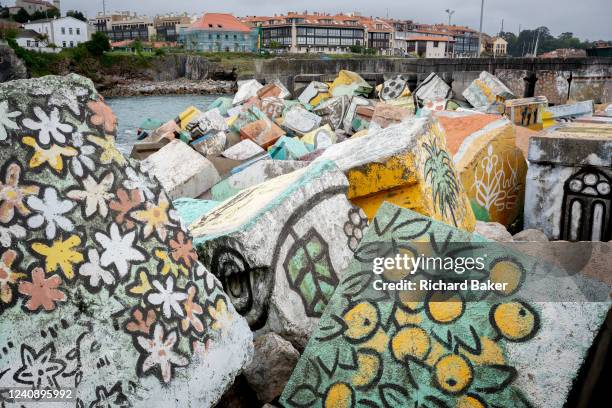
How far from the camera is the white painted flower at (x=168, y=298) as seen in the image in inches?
67.8

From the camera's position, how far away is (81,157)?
1.72m

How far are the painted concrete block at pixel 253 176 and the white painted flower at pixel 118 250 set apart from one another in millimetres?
2454

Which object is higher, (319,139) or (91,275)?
(91,275)

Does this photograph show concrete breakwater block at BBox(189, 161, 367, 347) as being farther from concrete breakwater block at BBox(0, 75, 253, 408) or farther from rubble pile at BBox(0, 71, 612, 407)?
concrete breakwater block at BBox(0, 75, 253, 408)

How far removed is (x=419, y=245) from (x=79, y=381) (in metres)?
1.14

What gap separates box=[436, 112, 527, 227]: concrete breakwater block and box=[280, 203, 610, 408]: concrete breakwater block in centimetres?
237

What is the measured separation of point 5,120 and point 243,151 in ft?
14.9

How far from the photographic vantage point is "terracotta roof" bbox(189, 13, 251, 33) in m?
77.8

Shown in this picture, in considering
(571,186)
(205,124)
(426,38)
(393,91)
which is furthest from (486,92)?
(426,38)

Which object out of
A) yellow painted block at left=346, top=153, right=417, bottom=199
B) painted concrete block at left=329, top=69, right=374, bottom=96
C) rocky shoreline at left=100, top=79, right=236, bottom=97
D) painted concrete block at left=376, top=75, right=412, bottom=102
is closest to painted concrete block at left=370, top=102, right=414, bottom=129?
painted concrete block at left=376, top=75, right=412, bottom=102

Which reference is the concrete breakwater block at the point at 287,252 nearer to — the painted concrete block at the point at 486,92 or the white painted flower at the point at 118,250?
the white painted flower at the point at 118,250

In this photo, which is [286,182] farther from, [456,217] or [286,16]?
[286,16]

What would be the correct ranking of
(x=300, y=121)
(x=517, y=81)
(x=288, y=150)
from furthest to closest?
(x=517, y=81)
(x=300, y=121)
(x=288, y=150)

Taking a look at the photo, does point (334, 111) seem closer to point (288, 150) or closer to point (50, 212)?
point (288, 150)
